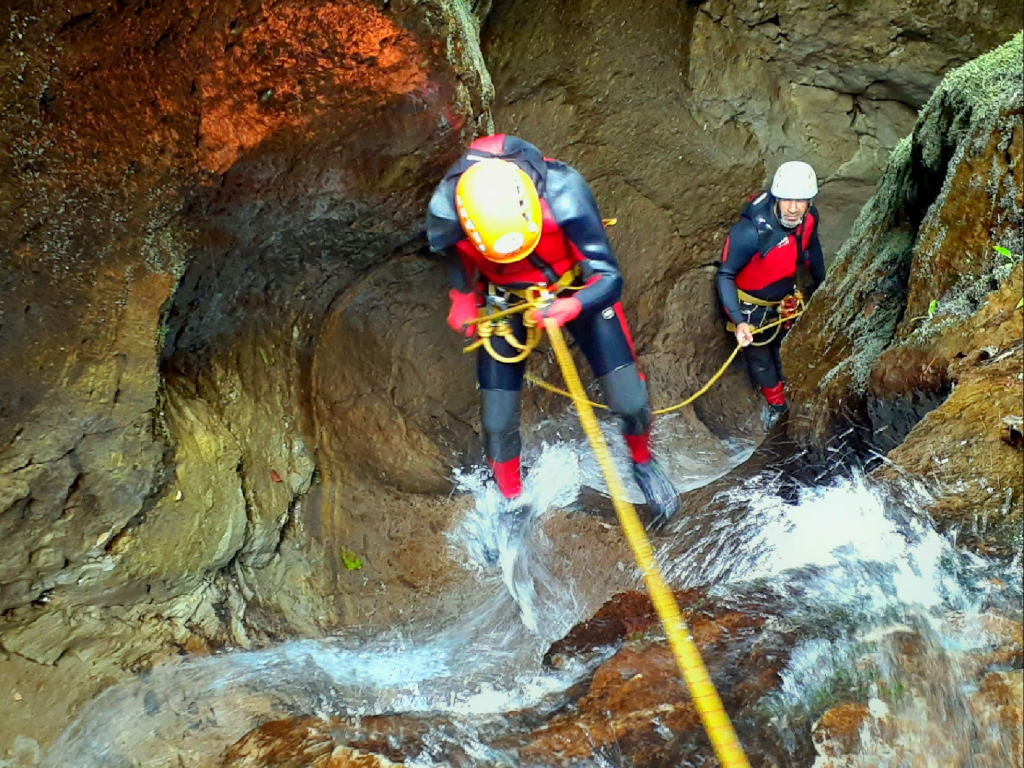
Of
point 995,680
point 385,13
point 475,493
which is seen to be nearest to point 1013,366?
point 995,680

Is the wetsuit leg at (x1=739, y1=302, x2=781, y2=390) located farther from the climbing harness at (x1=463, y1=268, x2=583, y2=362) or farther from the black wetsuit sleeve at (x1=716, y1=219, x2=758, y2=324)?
the climbing harness at (x1=463, y1=268, x2=583, y2=362)

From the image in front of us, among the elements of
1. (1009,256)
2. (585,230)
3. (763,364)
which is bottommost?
(763,364)

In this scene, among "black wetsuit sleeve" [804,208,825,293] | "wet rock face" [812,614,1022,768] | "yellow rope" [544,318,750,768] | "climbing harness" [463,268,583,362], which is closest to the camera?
"wet rock face" [812,614,1022,768]

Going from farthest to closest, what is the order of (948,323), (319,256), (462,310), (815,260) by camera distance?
(815,260)
(319,256)
(462,310)
(948,323)

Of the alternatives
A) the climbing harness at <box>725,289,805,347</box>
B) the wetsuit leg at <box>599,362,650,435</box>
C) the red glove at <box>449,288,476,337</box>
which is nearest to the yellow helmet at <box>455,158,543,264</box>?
the red glove at <box>449,288,476,337</box>

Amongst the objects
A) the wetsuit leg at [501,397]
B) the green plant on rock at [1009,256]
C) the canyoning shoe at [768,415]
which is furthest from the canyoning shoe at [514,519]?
the green plant on rock at [1009,256]

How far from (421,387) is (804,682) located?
9.03ft

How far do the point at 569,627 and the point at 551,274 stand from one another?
64.4 inches

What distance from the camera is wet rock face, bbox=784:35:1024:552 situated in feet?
7.09

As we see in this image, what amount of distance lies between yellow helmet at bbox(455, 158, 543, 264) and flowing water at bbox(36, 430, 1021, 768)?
4.93ft

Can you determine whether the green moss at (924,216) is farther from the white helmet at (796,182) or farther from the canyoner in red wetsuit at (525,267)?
the canyoner in red wetsuit at (525,267)

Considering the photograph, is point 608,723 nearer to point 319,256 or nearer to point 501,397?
point 501,397

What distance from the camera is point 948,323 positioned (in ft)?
8.25

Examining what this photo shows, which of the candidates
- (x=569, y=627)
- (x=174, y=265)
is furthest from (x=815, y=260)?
(x=174, y=265)
